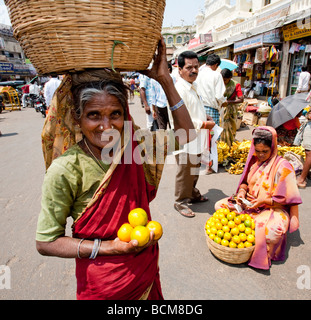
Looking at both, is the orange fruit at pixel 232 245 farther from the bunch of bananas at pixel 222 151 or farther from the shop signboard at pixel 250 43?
the shop signboard at pixel 250 43

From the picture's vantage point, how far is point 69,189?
112cm

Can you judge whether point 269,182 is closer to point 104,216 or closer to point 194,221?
point 194,221

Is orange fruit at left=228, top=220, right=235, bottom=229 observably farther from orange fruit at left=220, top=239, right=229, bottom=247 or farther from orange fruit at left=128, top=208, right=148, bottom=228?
orange fruit at left=128, top=208, right=148, bottom=228

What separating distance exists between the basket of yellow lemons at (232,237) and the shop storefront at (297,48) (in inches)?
319

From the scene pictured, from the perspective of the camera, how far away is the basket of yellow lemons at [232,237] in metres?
2.39

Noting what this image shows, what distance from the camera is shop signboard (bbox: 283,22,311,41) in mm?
7763

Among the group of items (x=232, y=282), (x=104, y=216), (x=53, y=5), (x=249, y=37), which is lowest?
(x=232, y=282)

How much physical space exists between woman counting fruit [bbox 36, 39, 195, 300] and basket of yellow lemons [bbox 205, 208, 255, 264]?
1.35 meters

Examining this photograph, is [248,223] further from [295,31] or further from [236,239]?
[295,31]

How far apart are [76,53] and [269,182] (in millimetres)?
2466

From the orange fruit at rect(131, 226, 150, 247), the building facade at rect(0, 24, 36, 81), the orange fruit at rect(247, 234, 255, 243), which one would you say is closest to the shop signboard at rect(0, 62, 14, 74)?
the building facade at rect(0, 24, 36, 81)

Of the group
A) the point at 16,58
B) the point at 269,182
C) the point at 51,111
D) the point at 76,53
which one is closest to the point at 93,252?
the point at 51,111

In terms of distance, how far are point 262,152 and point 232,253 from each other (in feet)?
3.90

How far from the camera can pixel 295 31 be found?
329 inches
